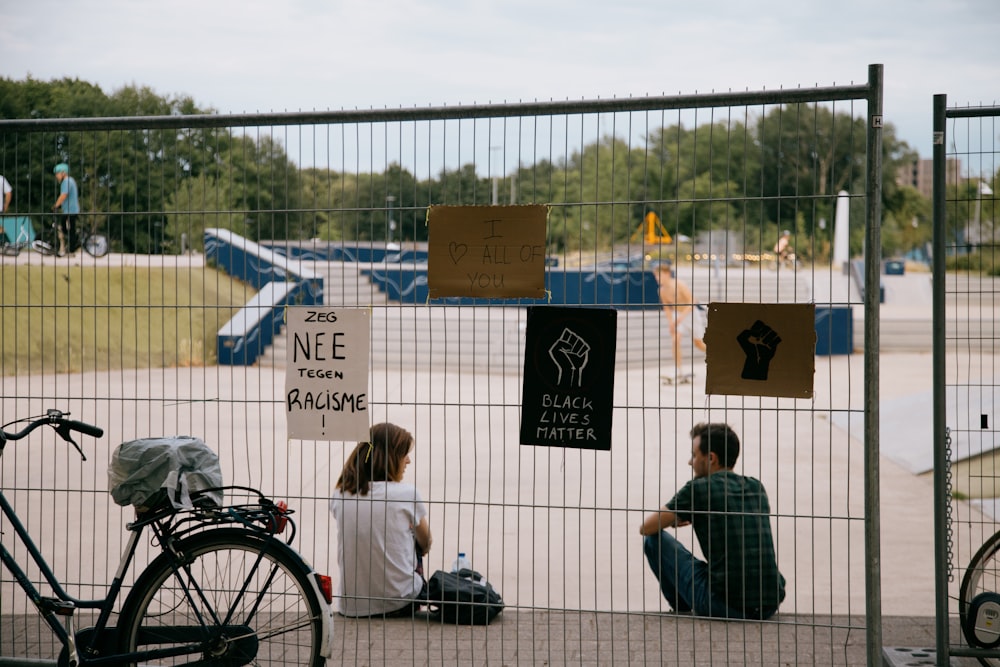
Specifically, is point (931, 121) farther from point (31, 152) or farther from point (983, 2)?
point (983, 2)

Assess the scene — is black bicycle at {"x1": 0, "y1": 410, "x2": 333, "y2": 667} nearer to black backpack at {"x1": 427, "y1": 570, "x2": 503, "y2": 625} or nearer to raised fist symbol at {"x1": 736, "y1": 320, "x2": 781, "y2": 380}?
black backpack at {"x1": 427, "y1": 570, "x2": 503, "y2": 625}

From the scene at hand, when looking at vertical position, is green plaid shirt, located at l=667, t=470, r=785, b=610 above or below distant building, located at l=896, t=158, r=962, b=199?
below

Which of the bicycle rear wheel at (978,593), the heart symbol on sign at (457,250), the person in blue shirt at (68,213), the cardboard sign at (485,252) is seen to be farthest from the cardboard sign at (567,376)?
the person in blue shirt at (68,213)

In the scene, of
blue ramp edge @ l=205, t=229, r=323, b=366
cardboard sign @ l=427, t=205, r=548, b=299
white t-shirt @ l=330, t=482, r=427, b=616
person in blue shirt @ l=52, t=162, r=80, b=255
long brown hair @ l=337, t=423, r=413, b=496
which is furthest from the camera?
white t-shirt @ l=330, t=482, r=427, b=616

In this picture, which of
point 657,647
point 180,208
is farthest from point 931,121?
point 180,208

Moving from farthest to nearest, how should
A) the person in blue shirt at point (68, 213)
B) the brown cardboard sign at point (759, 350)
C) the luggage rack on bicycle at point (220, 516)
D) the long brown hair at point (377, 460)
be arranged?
the long brown hair at point (377, 460) → the person in blue shirt at point (68, 213) → the brown cardboard sign at point (759, 350) → the luggage rack on bicycle at point (220, 516)

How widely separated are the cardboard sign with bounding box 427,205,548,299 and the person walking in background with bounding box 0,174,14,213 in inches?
68.2

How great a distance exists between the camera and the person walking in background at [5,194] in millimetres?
3808

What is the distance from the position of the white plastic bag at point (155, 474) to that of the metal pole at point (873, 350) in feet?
7.32

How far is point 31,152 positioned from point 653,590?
3.88 meters

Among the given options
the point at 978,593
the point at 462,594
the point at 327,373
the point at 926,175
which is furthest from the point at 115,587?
the point at 926,175

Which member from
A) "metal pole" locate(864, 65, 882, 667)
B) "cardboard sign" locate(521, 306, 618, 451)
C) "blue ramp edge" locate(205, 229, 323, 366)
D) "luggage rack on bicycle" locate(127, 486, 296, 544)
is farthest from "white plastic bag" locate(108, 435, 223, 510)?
"metal pole" locate(864, 65, 882, 667)

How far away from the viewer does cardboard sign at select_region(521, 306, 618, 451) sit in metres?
3.47

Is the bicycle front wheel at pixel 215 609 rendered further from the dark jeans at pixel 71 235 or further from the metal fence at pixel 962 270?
the metal fence at pixel 962 270
